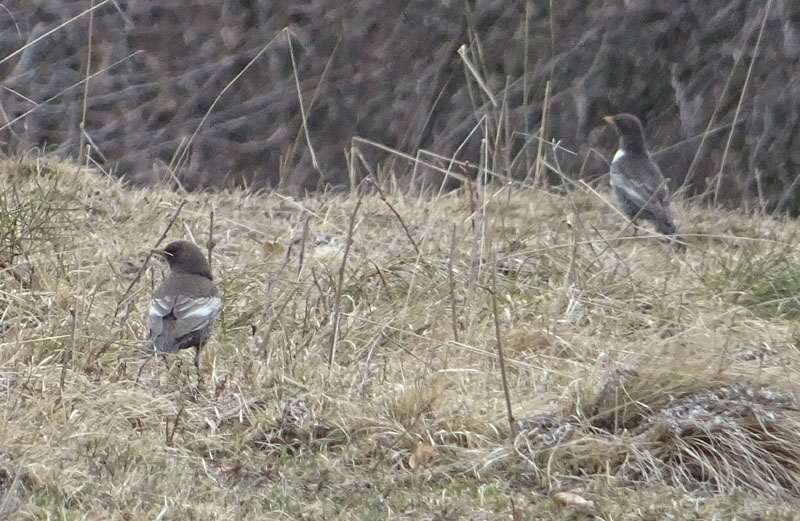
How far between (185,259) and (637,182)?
3504 mm

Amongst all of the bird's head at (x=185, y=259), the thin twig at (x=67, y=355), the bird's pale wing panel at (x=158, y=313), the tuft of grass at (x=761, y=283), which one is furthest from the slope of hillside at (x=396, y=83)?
the thin twig at (x=67, y=355)

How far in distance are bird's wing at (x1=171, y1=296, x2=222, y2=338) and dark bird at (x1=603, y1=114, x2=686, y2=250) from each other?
2.60 meters

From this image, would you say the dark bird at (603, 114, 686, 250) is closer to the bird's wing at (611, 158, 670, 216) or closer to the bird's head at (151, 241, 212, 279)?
the bird's wing at (611, 158, 670, 216)

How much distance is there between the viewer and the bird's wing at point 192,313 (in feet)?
13.6

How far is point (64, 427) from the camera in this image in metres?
3.54

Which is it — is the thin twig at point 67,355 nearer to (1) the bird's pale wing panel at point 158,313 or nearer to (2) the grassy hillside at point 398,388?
(2) the grassy hillside at point 398,388

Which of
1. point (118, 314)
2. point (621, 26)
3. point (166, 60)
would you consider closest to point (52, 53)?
point (166, 60)

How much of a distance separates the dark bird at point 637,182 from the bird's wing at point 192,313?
2.60 meters

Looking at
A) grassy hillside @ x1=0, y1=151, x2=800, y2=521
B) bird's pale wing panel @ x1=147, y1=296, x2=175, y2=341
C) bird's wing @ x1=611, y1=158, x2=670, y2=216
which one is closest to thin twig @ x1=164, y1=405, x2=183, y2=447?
grassy hillside @ x1=0, y1=151, x2=800, y2=521

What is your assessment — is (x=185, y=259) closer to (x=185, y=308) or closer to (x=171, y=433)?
(x=185, y=308)

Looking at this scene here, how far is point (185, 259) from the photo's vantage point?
471cm

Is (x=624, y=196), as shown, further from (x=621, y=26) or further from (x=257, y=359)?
(x=257, y=359)

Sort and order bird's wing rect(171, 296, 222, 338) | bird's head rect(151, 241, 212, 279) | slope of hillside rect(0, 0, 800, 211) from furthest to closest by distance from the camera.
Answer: slope of hillside rect(0, 0, 800, 211) → bird's head rect(151, 241, 212, 279) → bird's wing rect(171, 296, 222, 338)

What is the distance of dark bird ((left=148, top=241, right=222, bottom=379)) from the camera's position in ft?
13.6
